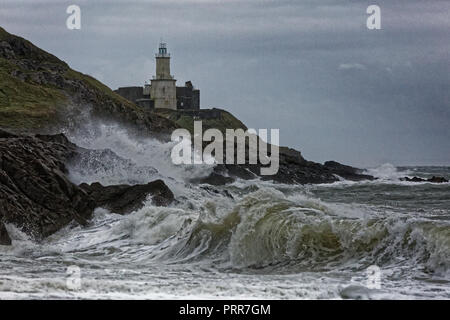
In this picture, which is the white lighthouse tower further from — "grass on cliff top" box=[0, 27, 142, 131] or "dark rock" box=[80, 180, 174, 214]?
"dark rock" box=[80, 180, 174, 214]

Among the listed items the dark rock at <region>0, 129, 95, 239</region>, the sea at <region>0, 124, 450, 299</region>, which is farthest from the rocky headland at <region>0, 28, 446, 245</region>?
the sea at <region>0, 124, 450, 299</region>

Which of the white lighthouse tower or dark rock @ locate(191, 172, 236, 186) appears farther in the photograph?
the white lighthouse tower

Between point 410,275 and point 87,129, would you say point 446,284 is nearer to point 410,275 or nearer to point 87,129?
point 410,275

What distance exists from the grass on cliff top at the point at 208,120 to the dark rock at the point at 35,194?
6379 centimetres

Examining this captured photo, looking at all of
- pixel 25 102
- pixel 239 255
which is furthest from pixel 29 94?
pixel 239 255

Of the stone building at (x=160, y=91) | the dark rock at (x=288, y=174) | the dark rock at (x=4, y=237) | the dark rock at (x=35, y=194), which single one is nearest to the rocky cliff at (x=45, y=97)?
the dark rock at (x=288, y=174)

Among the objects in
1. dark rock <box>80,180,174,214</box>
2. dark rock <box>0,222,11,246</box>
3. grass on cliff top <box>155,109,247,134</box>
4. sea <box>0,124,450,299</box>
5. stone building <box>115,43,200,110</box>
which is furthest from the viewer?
stone building <box>115,43,200,110</box>

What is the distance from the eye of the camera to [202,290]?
1273 cm

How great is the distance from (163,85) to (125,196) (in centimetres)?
7140

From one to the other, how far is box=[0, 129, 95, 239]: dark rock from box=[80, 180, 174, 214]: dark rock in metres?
0.46

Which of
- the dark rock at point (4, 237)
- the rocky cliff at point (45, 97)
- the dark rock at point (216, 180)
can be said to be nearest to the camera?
the dark rock at point (4, 237)

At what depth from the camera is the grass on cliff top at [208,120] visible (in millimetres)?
89312

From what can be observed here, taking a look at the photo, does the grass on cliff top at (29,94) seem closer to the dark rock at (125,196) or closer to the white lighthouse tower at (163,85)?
the dark rock at (125,196)

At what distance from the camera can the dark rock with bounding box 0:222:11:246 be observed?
1709cm
